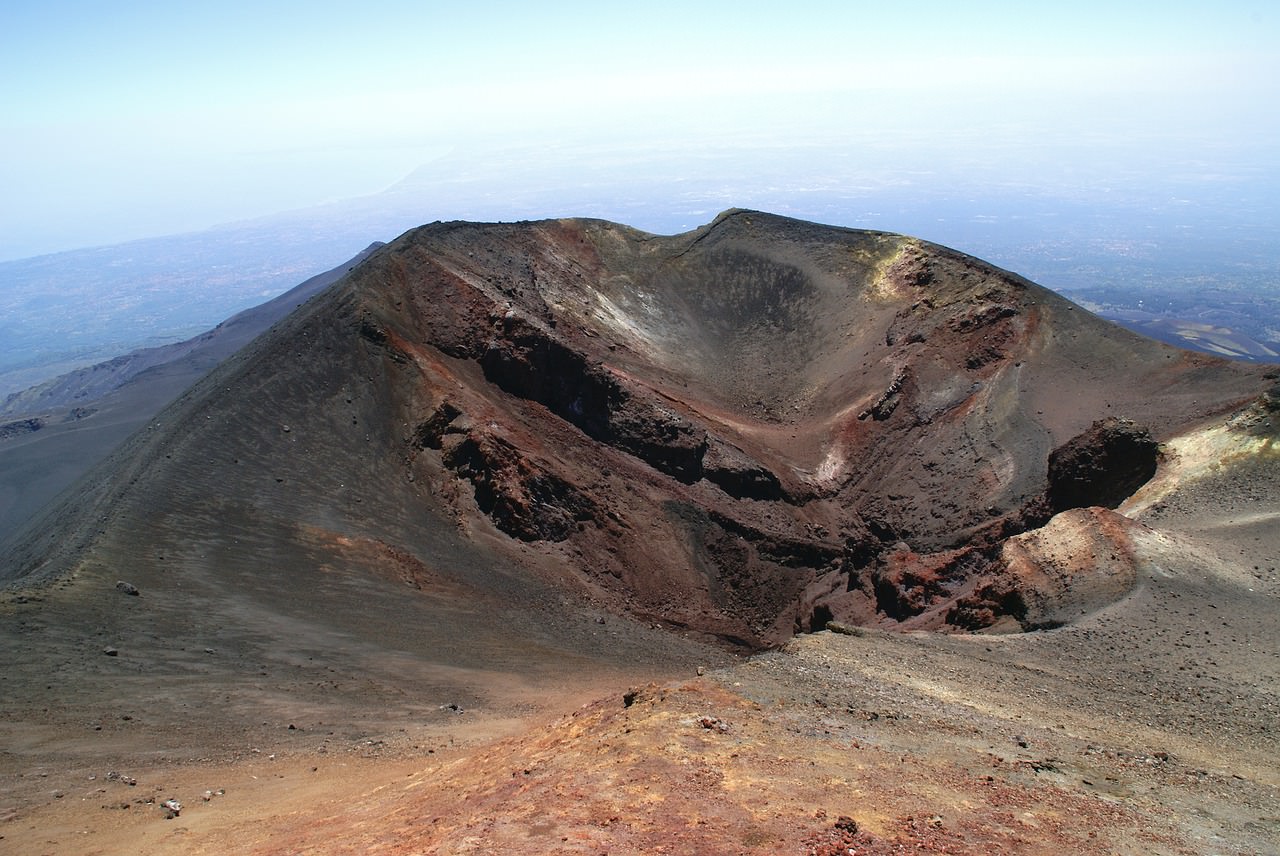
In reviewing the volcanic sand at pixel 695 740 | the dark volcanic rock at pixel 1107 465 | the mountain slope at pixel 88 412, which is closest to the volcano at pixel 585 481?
the dark volcanic rock at pixel 1107 465

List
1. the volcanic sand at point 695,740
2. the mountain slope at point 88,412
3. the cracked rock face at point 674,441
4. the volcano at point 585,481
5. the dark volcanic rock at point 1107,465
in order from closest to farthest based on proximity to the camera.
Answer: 1. the volcanic sand at point 695,740
2. the volcano at point 585,481
3. the cracked rock face at point 674,441
4. the dark volcanic rock at point 1107,465
5. the mountain slope at point 88,412

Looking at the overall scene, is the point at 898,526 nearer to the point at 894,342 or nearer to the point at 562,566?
the point at 894,342

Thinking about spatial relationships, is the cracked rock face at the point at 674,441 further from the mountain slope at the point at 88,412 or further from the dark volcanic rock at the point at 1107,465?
the mountain slope at the point at 88,412

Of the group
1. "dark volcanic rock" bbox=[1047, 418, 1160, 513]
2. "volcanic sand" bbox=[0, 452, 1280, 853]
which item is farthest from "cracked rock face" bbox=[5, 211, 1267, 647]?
"volcanic sand" bbox=[0, 452, 1280, 853]

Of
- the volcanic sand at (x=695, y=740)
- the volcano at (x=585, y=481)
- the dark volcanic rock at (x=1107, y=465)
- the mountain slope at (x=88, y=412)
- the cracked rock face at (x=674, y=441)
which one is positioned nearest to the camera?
the volcanic sand at (x=695, y=740)

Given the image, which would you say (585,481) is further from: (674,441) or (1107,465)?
(1107,465)

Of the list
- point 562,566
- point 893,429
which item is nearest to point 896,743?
point 562,566
